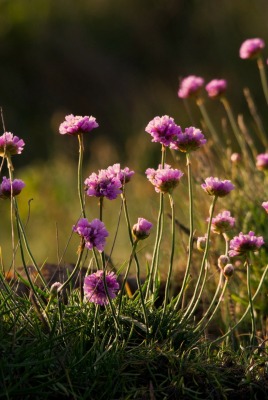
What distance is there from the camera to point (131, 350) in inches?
88.6

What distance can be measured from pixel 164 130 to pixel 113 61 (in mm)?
10461

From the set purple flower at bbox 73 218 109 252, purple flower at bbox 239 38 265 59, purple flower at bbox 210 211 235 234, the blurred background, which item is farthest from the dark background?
purple flower at bbox 73 218 109 252

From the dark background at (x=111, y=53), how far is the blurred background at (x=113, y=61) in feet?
→ 0.05

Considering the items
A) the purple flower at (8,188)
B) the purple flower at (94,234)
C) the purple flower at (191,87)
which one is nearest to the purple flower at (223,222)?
the purple flower at (94,234)

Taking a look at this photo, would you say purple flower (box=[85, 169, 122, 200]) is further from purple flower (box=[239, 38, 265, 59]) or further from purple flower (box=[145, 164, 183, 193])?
purple flower (box=[239, 38, 265, 59])

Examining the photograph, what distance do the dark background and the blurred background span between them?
0.6 inches

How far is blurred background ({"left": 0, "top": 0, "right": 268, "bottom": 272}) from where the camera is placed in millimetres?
10289


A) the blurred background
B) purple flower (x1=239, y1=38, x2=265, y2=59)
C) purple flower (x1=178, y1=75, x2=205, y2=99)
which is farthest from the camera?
the blurred background

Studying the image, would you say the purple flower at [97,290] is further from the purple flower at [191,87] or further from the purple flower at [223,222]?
the purple flower at [191,87]

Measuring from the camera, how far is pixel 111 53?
500 inches

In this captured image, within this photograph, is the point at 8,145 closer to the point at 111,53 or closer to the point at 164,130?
the point at 164,130

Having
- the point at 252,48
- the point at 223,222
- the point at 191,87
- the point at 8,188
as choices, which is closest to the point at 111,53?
the point at 252,48

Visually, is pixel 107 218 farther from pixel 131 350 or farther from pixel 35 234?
pixel 131 350

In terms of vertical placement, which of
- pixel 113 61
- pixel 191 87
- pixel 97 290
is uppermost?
pixel 113 61
